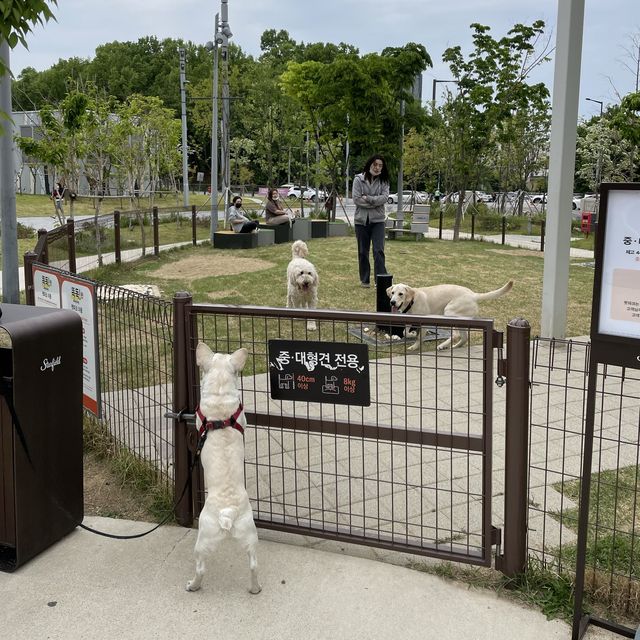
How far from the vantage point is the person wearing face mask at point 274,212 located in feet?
62.2

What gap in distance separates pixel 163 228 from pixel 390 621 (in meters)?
17.9

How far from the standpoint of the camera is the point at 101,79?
6931 centimetres

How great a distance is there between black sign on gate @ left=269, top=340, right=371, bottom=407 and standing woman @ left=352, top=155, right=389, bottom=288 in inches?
289

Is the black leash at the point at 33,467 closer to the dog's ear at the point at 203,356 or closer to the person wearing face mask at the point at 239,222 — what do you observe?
the dog's ear at the point at 203,356

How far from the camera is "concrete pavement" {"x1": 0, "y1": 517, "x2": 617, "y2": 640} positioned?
9.25 feet

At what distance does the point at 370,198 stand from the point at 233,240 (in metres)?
7.53

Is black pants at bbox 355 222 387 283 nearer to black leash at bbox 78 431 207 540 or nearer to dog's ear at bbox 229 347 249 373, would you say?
black leash at bbox 78 431 207 540

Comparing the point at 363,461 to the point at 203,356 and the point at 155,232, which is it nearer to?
the point at 203,356

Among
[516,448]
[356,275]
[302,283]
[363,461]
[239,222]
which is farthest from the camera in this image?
[239,222]

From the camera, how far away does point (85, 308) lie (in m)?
4.50

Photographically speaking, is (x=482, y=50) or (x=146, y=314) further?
(x=482, y=50)

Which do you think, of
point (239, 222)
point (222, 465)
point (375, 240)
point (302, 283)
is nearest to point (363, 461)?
point (222, 465)

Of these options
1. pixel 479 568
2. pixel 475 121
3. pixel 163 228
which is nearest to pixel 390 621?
pixel 479 568

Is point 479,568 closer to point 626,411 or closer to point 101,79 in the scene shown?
point 626,411
